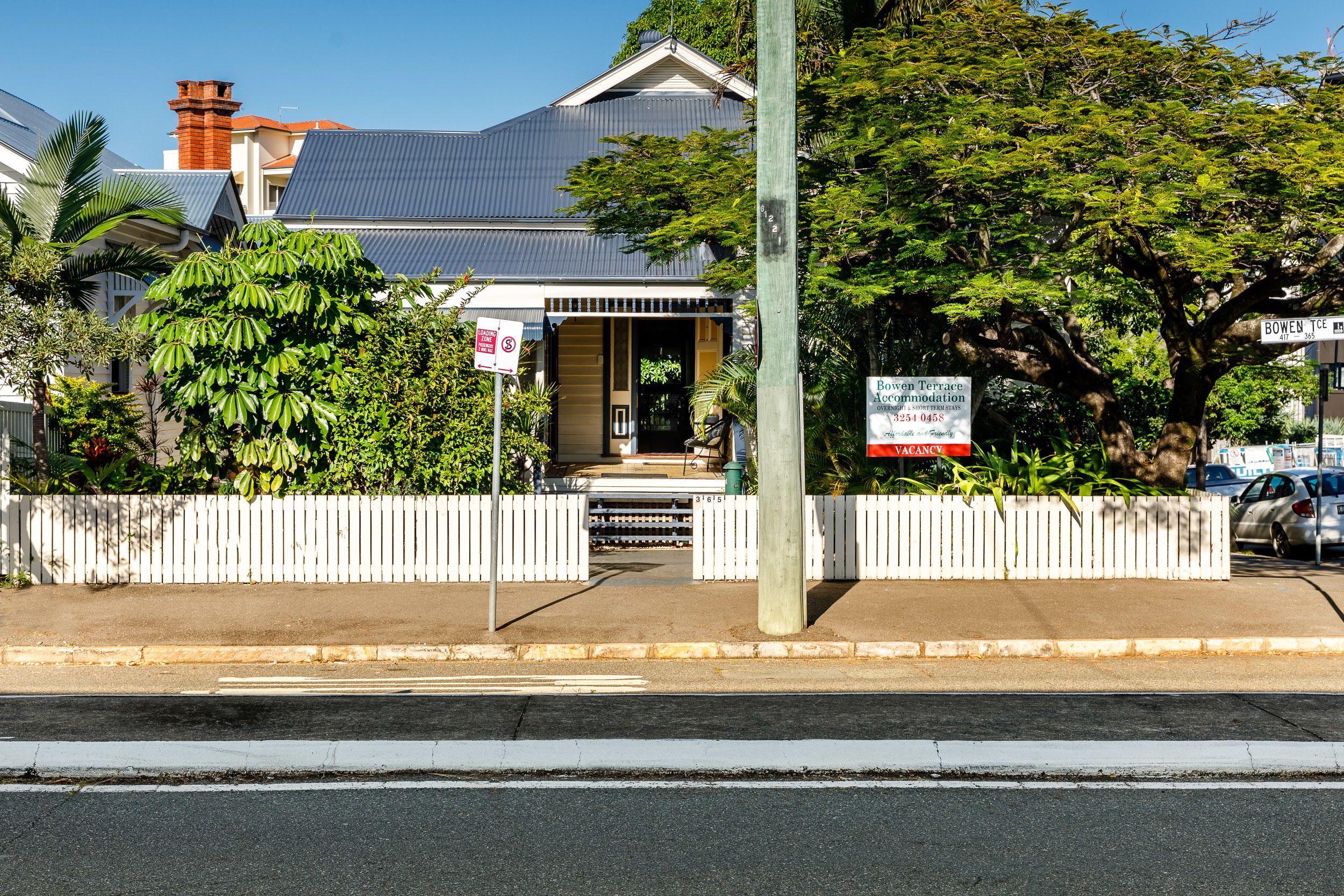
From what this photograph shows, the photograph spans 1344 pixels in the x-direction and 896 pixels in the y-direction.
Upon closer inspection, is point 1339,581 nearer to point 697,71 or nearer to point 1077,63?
point 1077,63

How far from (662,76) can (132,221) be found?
411 inches

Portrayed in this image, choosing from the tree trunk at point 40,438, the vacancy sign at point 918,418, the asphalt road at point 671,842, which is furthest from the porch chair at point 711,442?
the asphalt road at point 671,842

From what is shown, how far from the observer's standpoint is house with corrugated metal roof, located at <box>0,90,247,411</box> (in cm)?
1692

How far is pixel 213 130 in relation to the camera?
31297mm

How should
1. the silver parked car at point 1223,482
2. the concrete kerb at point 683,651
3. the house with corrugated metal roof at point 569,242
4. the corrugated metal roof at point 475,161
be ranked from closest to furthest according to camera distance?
the concrete kerb at point 683,651 < the house with corrugated metal roof at point 569,242 < the corrugated metal roof at point 475,161 < the silver parked car at point 1223,482

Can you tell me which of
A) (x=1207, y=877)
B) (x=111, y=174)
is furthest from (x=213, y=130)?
(x=1207, y=877)

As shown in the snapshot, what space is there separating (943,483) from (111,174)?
14009 millimetres

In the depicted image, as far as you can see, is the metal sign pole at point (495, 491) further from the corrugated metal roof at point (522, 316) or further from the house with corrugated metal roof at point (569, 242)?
the house with corrugated metal roof at point (569, 242)

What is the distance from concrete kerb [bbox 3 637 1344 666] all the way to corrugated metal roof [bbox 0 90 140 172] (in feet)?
28.4

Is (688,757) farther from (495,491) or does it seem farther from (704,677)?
(495,491)

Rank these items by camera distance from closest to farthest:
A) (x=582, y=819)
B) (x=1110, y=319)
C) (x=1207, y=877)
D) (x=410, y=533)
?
(x=1207, y=877)
(x=582, y=819)
(x=410, y=533)
(x=1110, y=319)

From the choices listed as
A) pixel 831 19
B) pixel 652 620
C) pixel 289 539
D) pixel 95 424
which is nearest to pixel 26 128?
pixel 95 424

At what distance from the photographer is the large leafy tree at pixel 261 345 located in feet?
41.3

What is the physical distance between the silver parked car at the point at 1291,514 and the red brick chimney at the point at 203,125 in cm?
2489
